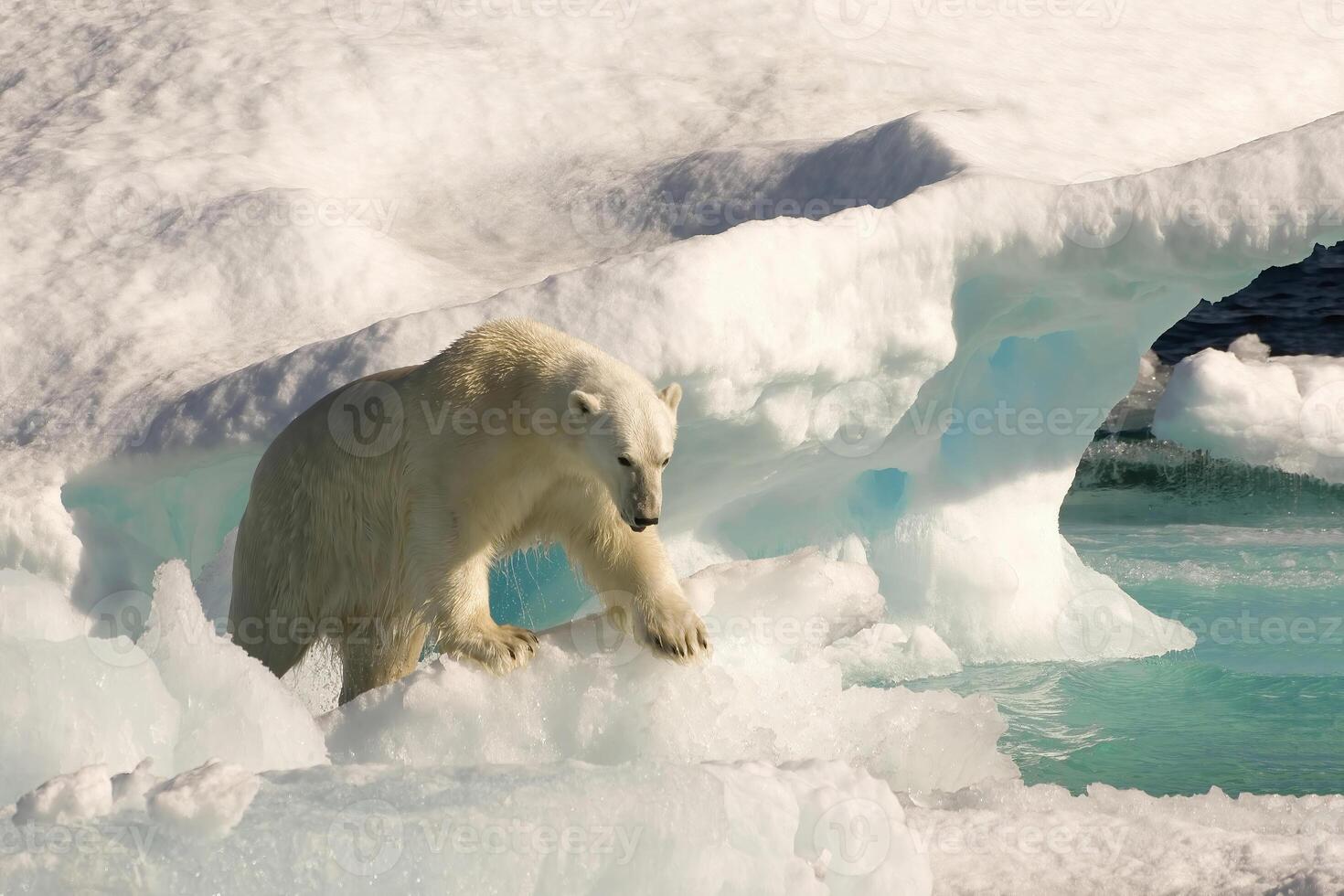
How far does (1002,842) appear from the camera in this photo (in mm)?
2949

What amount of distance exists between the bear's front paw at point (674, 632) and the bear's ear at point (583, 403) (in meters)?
0.48

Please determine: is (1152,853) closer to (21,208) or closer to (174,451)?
(174,451)

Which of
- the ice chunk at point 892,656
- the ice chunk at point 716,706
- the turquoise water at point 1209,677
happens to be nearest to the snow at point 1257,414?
the turquoise water at point 1209,677

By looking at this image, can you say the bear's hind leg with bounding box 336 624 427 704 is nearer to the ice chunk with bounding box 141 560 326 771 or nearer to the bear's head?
the ice chunk with bounding box 141 560 326 771

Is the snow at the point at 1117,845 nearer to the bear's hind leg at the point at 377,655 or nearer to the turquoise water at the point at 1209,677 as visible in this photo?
the turquoise water at the point at 1209,677

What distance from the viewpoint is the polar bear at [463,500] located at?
316 cm

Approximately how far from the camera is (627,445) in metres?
3.04

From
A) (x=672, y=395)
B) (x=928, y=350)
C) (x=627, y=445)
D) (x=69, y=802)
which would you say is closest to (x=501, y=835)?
(x=69, y=802)

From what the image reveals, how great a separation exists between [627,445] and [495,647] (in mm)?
541

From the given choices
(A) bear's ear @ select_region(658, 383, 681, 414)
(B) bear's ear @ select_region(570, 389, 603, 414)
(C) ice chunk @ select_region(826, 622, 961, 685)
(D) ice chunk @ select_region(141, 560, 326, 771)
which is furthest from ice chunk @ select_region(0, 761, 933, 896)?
(C) ice chunk @ select_region(826, 622, 961, 685)

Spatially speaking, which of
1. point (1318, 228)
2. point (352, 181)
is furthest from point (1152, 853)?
point (352, 181)

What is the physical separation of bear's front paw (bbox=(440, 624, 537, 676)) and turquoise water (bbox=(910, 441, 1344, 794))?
6.48 ft

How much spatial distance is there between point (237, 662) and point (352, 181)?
12.7 ft

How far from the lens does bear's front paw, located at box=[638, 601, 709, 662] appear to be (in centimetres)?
318
